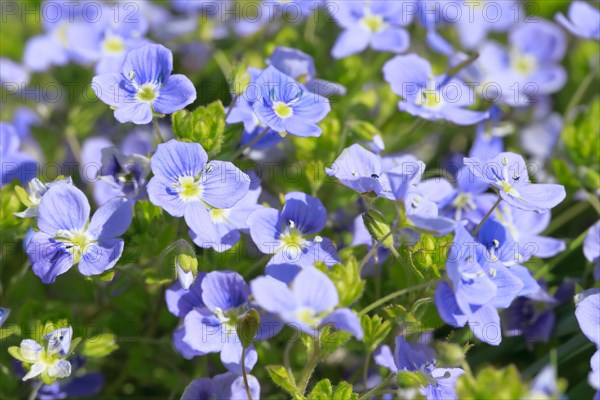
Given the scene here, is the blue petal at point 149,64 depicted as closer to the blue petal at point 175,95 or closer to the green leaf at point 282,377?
the blue petal at point 175,95

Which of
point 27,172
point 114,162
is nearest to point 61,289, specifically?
point 27,172

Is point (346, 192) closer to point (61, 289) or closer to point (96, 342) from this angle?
point (96, 342)

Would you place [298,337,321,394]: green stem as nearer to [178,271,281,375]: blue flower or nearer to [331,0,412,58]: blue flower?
[178,271,281,375]: blue flower

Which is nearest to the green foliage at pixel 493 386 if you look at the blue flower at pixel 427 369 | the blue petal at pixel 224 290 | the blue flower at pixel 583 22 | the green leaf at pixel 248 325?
the blue flower at pixel 427 369

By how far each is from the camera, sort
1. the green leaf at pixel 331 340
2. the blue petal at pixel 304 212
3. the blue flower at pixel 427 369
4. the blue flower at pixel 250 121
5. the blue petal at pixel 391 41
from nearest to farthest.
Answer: the green leaf at pixel 331 340 < the blue flower at pixel 427 369 < the blue petal at pixel 304 212 < the blue flower at pixel 250 121 < the blue petal at pixel 391 41

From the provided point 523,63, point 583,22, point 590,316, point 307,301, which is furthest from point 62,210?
point 523,63
